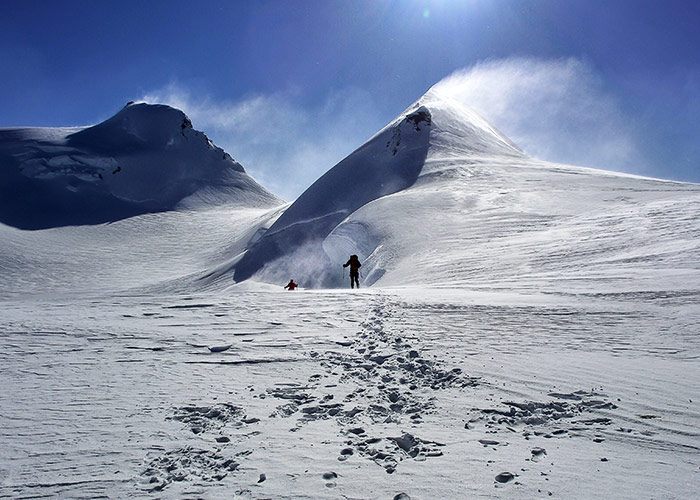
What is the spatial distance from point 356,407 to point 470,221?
22.1 metres

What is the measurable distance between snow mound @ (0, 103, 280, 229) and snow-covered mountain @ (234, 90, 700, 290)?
5122cm

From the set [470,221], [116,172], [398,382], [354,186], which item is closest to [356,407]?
[398,382]

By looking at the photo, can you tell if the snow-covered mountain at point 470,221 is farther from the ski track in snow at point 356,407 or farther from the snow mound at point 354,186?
the ski track in snow at point 356,407

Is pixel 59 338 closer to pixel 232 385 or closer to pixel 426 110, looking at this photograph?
pixel 232 385

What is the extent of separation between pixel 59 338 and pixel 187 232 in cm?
6686

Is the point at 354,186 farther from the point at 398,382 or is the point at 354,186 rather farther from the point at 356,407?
the point at 356,407

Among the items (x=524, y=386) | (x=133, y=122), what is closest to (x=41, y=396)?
(x=524, y=386)

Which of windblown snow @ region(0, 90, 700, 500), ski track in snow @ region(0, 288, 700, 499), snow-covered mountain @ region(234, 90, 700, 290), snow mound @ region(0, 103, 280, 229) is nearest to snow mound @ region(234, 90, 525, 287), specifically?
snow-covered mountain @ region(234, 90, 700, 290)

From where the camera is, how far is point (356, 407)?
13.4 ft

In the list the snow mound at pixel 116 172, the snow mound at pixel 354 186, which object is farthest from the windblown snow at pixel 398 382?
the snow mound at pixel 116 172

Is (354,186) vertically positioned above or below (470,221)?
above

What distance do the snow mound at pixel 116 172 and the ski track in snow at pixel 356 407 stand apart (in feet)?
250

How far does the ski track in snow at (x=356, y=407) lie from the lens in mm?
2844

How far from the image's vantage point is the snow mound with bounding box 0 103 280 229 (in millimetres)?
74625
